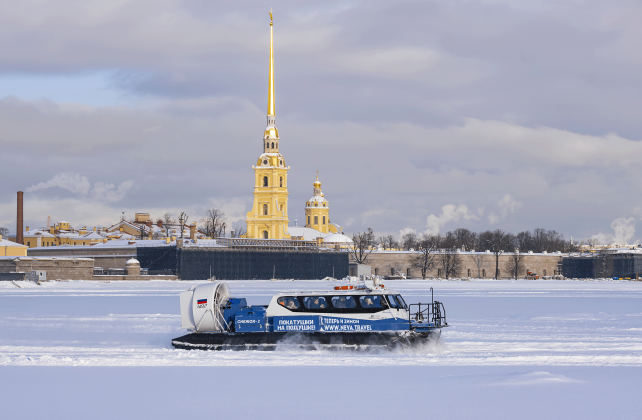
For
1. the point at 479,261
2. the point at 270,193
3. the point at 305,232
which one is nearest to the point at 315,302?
the point at 270,193

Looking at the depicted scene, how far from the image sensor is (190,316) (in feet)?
94.6

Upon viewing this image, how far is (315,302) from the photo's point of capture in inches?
1111

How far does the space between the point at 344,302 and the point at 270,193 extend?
5681 inches

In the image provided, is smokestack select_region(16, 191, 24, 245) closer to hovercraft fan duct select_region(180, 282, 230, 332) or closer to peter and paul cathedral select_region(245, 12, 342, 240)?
peter and paul cathedral select_region(245, 12, 342, 240)

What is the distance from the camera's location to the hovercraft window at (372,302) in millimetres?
27828

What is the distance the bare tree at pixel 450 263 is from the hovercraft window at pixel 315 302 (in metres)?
152

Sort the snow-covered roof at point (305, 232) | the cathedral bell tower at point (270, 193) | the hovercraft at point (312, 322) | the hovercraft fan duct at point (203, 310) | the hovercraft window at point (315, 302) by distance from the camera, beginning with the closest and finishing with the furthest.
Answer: the hovercraft at point (312, 322) < the hovercraft window at point (315, 302) < the hovercraft fan duct at point (203, 310) < the cathedral bell tower at point (270, 193) < the snow-covered roof at point (305, 232)

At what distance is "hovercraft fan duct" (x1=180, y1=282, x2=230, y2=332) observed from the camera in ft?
93.6

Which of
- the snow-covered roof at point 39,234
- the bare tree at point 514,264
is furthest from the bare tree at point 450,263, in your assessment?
the snow-covered roof at point 39,234


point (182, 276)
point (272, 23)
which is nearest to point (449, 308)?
point (182, 276)
